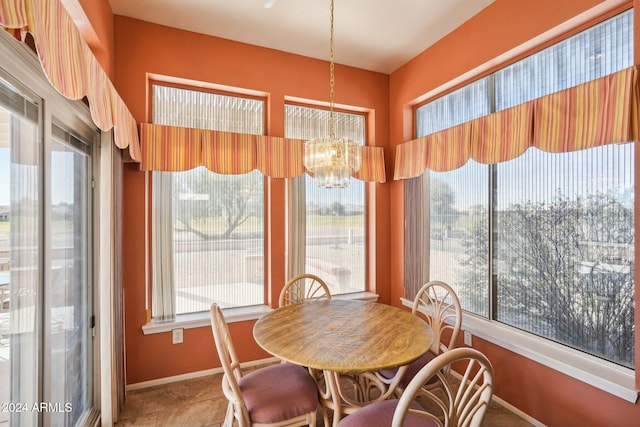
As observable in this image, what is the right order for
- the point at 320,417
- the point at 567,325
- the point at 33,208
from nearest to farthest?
the point at 33,208 < the point at 567,325 < the point at 320,417

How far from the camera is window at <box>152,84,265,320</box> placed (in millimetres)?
2713

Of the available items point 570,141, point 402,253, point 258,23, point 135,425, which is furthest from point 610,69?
point 135,425

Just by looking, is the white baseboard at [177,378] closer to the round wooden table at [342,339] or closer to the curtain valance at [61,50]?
the round wooden table at [342,339]

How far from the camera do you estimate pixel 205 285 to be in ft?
9.48

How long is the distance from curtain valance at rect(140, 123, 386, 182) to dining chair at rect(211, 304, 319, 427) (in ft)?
4.77

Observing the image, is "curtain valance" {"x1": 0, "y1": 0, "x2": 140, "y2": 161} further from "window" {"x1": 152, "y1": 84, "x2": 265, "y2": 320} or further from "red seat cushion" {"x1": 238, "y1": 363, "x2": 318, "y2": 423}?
"red seat cushion" {"x1": 238, "y1": 363, "x2": 318, "y2": 423}

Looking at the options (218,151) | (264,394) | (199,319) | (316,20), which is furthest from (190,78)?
(264,394)

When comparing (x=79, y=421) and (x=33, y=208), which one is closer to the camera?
(x=33, y=208)

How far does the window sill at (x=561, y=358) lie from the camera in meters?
1.67

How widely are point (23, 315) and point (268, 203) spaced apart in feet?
6.67

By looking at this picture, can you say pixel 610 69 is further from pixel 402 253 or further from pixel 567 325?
pixel 402 253

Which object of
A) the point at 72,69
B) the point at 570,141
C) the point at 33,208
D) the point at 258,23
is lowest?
the point at 33,208

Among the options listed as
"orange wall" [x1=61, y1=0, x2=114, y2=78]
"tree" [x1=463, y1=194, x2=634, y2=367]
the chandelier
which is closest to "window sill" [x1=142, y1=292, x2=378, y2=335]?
the chandelier

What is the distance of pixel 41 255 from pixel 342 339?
59.6 inches
